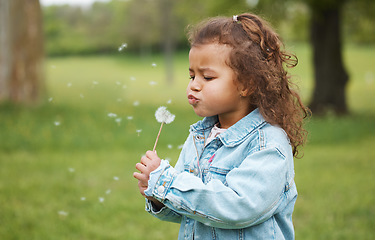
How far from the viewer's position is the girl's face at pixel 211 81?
1908 millimetres

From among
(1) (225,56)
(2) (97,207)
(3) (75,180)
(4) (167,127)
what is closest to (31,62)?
(4) (167,127)

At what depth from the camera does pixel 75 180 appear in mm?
5430

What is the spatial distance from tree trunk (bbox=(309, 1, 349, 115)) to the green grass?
4.11 feet

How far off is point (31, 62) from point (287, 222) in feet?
31.2

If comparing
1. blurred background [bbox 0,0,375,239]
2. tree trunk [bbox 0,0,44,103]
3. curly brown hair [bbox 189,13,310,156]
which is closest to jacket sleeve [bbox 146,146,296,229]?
curly brown hair [bbox 189,13,310,156]

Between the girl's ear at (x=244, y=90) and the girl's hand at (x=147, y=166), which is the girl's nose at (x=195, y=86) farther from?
the girl's hand at (x=147, y=166)

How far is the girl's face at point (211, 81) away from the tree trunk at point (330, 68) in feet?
33.9

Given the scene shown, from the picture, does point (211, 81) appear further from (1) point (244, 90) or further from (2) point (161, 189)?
(2) point (161, 189)

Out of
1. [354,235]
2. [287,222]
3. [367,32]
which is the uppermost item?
[287,222]

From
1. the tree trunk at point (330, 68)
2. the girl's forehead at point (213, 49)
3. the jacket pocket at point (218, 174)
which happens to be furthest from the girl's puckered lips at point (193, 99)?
the tree trunk at point (330, 68)

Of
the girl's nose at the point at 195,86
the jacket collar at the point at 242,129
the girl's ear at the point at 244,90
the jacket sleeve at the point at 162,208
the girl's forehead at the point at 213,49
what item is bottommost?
the jacket sleeve at the point at 162,208

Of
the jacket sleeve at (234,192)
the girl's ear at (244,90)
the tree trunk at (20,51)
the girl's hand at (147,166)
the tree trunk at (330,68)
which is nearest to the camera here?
the jacket sleeve at (234,192)

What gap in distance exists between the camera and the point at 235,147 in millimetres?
1921

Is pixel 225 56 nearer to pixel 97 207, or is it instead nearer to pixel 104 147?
pixel 97 207
